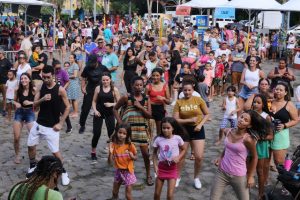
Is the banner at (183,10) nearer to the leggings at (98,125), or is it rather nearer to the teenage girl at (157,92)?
the leggings at (98,125)

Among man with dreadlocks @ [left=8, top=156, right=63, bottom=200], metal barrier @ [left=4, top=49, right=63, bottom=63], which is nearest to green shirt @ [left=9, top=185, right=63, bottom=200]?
man with dreadlocks @ [left=8, top=156, right=63, bottom=200]

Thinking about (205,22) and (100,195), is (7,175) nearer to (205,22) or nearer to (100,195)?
(100,195)

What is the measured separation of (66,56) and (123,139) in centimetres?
1892

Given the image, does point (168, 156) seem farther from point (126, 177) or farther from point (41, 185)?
point (41, 185)

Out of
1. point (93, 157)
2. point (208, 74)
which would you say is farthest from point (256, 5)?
point (93, 157)

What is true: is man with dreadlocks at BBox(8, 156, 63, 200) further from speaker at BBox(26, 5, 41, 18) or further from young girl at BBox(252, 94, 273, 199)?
speaker at BBox(26, 5, 41, 18)

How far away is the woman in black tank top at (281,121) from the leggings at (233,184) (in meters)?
1.33

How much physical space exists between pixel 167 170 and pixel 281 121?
1.86 m

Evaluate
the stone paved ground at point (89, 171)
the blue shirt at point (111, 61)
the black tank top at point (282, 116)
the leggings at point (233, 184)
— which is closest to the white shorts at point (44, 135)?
the stone paved ground at point (89, 171)

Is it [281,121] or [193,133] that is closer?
[281,121]

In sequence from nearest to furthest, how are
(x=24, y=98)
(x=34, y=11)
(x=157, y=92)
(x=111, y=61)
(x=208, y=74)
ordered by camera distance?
1. (x=157, y=92)
2. (x=24, y=98)
3. (x=111, y=61)
4. (x=208, y=74)
5. (x=34, y=11)

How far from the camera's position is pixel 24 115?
314 inches

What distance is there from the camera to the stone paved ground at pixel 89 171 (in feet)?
23.1

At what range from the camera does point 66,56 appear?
24.6 m
